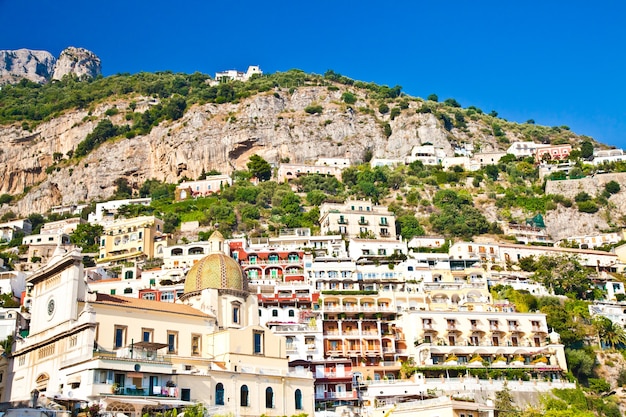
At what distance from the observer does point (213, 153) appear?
136 m

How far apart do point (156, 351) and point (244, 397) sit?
6.63 metres

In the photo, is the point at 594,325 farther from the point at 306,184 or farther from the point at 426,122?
the point at 426,122

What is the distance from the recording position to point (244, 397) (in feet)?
161

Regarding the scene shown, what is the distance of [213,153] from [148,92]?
35.4m

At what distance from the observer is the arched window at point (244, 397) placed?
48.7 m

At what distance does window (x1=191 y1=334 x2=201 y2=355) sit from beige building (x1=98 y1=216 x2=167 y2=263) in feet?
144

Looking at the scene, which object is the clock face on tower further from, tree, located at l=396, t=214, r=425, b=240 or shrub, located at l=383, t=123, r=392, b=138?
shrub, located at l=383, t=123, r=392, b=138

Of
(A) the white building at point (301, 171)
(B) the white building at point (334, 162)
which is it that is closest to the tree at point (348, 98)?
(B) the white building at point (334, 162)

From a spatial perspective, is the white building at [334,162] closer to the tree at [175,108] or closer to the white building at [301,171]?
the white building at [301,171]

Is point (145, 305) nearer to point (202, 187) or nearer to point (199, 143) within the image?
point (202, 187)

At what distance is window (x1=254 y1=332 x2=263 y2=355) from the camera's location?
52384mm

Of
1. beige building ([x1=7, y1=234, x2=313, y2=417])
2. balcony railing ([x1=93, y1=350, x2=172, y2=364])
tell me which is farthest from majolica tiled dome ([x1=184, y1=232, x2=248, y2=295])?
balcony railing ([x1=93, y1=350, x2=172, y2=364])

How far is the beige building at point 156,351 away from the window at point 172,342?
10 centimetres

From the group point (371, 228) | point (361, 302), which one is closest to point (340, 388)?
point (361, 302)
